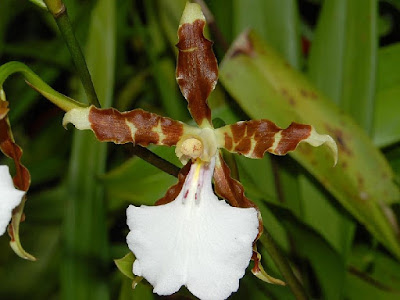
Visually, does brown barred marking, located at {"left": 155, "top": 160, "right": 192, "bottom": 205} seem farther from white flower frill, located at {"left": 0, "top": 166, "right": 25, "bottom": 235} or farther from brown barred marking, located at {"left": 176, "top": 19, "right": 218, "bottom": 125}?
white flower frill, located at {"left": 0, "top": 166, "right": 25, "bottom": 235}

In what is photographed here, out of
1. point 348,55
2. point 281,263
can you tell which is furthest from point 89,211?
point 348,55

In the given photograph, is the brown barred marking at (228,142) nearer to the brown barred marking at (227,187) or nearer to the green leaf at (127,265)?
the brown barred marking at (227,187)

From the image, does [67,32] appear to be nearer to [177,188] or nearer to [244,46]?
[177,188]

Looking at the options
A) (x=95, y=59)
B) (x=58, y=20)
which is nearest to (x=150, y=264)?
(x=58, y=20)

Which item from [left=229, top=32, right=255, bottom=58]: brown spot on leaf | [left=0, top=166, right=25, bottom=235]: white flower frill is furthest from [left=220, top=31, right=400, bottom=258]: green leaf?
[left=0, top=166, right=25, bottom=235]: white flower frill

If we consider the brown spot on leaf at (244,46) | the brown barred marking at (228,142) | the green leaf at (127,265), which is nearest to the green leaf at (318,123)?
the brown spot on leaf at (244,46)

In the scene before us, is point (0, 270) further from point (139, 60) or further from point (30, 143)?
point (139, 60)
